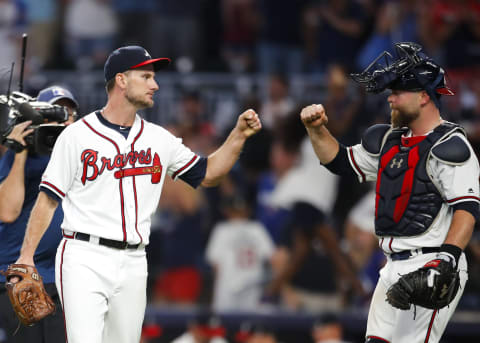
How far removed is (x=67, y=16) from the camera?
1062cm

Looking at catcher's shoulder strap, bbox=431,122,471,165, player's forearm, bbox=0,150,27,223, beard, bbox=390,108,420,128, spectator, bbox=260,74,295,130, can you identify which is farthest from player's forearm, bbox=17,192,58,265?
spectator, bbox=260,74,295,130

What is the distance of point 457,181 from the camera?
4.17 meters

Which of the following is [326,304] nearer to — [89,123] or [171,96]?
[171,96]

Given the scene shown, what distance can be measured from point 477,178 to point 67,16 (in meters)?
7.44

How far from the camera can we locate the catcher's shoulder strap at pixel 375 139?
456 centimetres

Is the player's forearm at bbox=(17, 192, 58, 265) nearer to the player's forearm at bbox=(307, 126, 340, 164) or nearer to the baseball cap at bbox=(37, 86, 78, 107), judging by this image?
the baseball cap at bbox=(37, 86, 78, 107)

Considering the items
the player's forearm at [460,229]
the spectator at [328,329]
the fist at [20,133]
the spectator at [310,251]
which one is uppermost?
the fist at [20,133]

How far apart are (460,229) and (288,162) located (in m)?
4.51

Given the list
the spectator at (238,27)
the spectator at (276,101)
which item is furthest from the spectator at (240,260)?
the spectator at (238,27)

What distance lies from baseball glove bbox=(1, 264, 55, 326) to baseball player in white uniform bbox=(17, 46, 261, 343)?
6cm

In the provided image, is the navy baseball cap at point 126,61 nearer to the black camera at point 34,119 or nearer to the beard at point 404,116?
the black camera at point 34,119

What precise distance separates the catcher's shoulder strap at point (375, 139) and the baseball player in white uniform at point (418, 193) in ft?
0.14

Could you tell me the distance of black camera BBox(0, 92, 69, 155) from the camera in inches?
189

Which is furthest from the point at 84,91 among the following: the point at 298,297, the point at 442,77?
the point at 442,77
